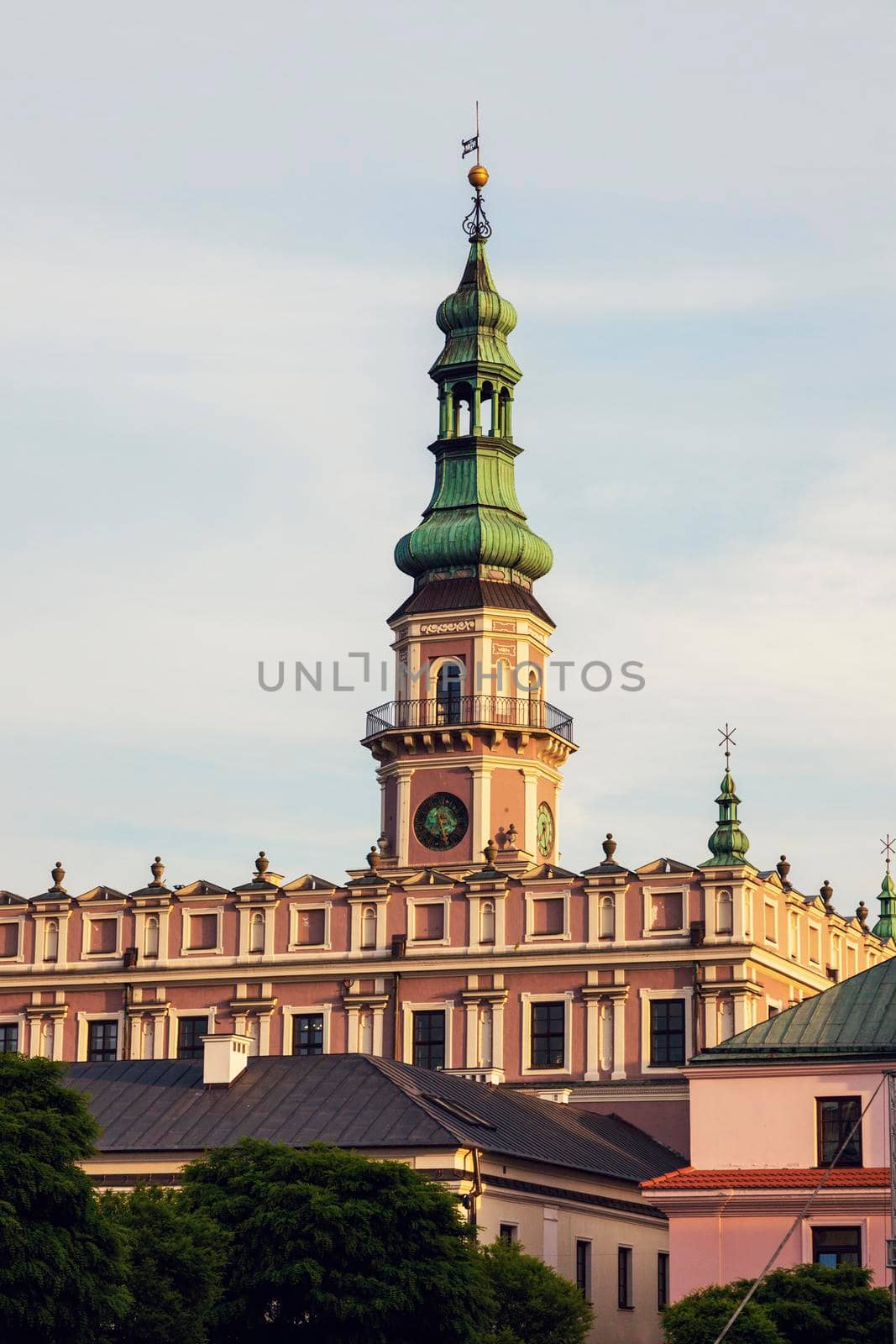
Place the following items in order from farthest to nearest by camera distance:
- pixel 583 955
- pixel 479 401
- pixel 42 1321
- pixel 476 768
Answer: pixel 479 401, pixel 476 768, pixel 583 955, pixel 42 1321

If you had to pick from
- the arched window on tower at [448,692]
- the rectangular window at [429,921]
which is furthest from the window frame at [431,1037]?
the arched window on tower at [448,692]

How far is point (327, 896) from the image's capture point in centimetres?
9075

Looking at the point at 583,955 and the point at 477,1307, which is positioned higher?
the point at 583,955

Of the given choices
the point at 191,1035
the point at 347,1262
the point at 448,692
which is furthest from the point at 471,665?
the point at 347,1262

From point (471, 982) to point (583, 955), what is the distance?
11.4ft

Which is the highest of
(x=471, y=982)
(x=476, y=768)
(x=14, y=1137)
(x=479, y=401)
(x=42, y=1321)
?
(x=479, y=401)

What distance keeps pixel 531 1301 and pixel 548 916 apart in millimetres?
26589

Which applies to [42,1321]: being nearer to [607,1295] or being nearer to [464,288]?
[607,1295]

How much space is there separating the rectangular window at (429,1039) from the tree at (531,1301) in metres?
24.2

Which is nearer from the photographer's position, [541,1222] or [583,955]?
[541,1222]

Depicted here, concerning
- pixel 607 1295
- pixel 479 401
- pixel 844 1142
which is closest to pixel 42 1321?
pixel 844 1142

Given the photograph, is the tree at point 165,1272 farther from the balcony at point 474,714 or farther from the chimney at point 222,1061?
the balcony at point 474,714

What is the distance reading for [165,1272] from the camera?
55625 mm

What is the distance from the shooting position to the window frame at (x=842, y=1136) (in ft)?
206
